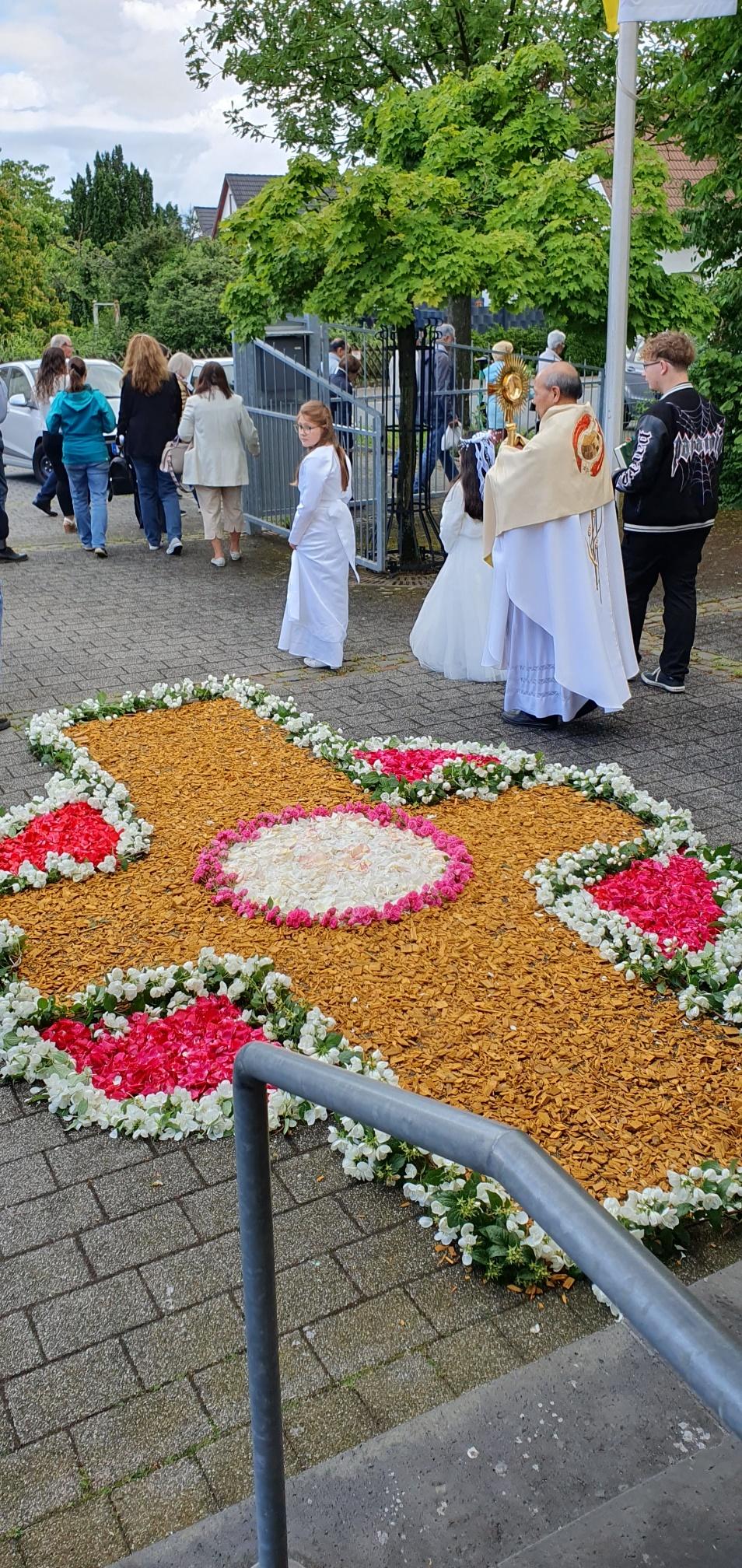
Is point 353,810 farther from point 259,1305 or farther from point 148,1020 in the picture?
point 259,1305

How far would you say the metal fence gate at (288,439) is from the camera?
1245cm

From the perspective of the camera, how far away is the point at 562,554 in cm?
739

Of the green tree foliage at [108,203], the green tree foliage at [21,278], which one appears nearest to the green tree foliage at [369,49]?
the green tree foliage at [21,278]

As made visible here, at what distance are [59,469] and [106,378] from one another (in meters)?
5.45

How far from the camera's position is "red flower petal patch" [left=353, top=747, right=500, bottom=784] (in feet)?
22.1

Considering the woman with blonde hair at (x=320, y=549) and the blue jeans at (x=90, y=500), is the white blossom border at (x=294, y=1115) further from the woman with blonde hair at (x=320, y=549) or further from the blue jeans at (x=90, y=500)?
the blue jeans at (x=90, y=500)

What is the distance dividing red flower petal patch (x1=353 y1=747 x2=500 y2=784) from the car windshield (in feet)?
43.6

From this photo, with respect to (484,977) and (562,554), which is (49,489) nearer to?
(562,554)

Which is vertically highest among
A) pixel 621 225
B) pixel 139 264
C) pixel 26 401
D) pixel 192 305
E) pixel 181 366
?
pixel 139 264

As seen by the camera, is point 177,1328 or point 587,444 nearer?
point 177,1328

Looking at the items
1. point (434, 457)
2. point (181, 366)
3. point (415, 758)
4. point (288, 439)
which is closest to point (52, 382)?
point (181, 366)

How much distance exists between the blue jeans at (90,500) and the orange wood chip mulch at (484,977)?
280 inches

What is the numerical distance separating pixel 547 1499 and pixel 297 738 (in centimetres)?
523

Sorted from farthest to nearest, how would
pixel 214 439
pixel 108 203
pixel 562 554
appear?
pixel 108 203 → pixel 214 439 → pixel 562 554
